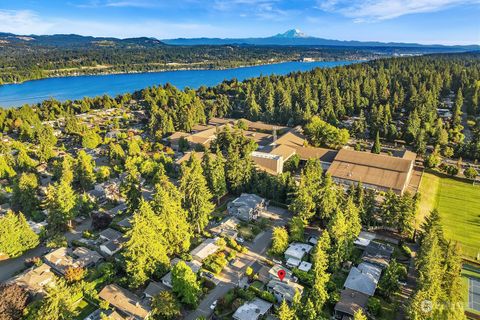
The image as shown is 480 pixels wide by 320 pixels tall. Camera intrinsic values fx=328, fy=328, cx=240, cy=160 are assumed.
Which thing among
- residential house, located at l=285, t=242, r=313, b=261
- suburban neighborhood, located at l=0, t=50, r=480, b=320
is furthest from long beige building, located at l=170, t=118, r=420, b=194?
residential house, located at l=285, t=242, r=313, b=261

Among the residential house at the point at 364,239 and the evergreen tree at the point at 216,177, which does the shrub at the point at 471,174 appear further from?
the evergreen tree at the point at 216,177

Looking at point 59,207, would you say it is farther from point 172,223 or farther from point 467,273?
point 467,273

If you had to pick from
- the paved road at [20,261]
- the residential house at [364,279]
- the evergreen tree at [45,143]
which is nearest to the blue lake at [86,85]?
the evergreen tree at [45,143]

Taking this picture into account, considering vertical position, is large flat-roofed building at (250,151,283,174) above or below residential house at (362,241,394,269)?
above

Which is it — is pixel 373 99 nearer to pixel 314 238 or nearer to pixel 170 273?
pixel 314 238

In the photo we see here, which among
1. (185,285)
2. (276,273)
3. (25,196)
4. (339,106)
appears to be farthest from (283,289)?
(339,106)

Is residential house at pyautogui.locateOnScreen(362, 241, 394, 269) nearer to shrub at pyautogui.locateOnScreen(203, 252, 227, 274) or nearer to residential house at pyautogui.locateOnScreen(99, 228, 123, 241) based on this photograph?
shrub at pyautogui.locateOnScreen(203, 252, 227, 274)
